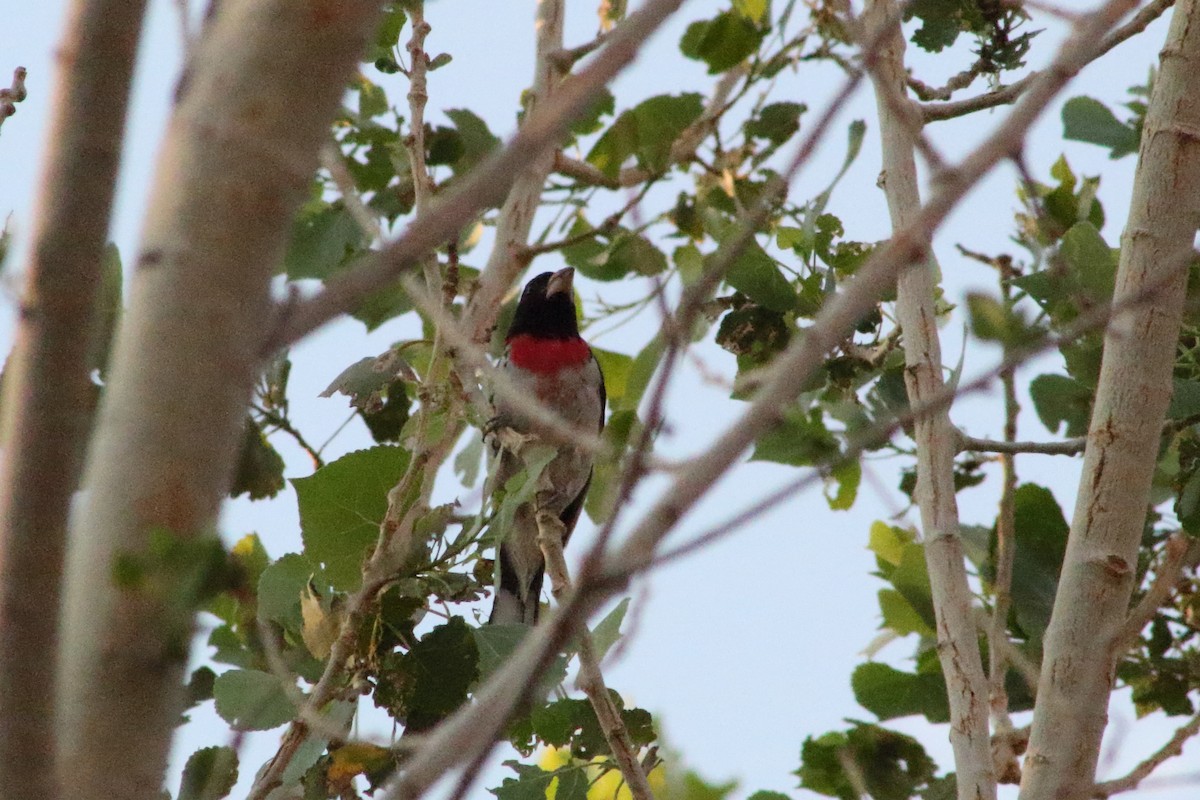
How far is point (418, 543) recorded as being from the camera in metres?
2.76

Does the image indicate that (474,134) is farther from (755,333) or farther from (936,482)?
(936,482)

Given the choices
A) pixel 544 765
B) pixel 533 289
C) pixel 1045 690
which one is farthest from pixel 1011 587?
pixel 533 289

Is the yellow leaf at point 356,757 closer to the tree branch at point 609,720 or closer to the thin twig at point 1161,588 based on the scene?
the tree branch at point 609,720

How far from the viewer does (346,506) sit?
2.87 meters

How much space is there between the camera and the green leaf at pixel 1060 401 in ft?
11.6

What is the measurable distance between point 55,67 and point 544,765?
10.0 ft

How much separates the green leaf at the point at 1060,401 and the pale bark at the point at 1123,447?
0.82 m

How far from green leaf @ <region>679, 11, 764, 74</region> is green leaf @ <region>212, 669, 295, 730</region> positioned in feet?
4.68

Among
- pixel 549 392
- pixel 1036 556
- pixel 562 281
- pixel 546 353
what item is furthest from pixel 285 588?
pixel 546 353

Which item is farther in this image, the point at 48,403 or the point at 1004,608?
the point at 1004,608

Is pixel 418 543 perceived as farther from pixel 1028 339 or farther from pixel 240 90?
pixel 240 90

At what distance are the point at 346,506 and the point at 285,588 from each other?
202 mm

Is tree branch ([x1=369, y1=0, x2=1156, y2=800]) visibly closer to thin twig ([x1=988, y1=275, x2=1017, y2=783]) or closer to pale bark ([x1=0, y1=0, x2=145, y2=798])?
pale bark ([x1=0, y1=0, x2=145, y2=798])

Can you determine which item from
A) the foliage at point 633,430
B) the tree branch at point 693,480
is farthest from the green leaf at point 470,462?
the tree branch at point 693,480
